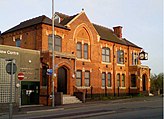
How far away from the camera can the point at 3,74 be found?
25.2 meters

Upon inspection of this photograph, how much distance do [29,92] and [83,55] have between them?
10.9m

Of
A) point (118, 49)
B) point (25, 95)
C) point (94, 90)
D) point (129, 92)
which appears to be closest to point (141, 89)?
point (129, 92)

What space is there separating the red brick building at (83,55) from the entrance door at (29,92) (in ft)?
2.08

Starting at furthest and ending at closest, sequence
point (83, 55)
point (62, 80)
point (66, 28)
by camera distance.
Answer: point (83, 55)
point (66, 28)
point (62, 80)

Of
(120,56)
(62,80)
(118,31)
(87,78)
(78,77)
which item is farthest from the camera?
(118,31)

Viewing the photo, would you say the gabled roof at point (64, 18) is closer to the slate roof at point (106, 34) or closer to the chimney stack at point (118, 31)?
the slate roof at point (106, 34)

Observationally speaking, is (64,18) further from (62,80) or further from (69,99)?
(69,99)

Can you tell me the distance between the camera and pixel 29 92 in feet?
97.1

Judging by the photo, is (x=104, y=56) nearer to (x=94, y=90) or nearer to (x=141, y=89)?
(x=94, y=90)

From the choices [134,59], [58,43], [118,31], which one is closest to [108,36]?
[118,31]


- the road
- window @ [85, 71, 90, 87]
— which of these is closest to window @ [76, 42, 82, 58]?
window @ [85, 71, 90, 87]

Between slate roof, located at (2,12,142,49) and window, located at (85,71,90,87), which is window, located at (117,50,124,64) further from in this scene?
window, located at (85,71,90,87)

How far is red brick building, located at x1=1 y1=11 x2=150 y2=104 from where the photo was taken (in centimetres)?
3244

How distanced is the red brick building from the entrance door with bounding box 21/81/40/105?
63 centimetres
